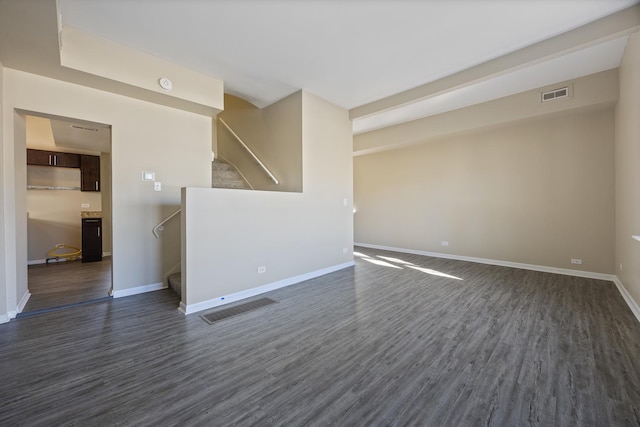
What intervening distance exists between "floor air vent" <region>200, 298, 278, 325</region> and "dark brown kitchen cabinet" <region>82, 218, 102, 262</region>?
498 centimetres

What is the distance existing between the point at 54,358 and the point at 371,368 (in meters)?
2.68

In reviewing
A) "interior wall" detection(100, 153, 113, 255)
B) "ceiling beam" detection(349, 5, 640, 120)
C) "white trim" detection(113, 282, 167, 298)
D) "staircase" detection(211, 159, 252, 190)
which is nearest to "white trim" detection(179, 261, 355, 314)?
"white trim" detection(113, 282, 167, 298)

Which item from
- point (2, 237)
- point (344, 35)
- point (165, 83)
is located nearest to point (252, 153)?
point (165, 83)

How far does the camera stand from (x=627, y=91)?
3.30 meters

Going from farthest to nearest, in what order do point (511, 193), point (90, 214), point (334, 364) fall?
point (90, 214)
point (511, 193)
point (334, 364)

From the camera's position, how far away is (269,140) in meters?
5.12

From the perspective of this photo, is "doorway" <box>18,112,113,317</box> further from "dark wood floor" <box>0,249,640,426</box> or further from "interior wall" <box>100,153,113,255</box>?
"dark wood floor" <box>0,249,640,426</box>

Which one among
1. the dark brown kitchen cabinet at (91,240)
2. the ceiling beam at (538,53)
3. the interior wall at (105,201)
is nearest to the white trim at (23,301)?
the dark brown kitchen cabinet at (91,240)

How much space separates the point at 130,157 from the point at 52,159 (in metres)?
4.46

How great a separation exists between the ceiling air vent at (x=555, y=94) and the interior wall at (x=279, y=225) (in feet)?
11.1

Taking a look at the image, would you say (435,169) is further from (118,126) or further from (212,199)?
(118,126)

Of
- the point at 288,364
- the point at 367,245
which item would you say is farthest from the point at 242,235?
the point at 367,245

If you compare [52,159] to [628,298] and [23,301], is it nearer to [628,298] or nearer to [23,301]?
[23,301]

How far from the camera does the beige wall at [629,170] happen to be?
2902 mm
